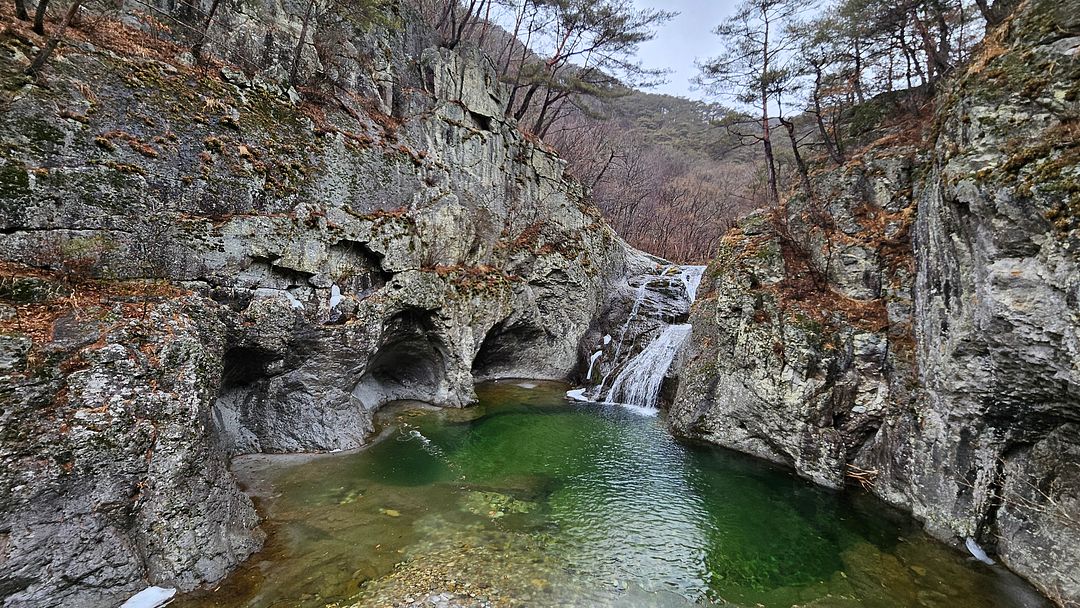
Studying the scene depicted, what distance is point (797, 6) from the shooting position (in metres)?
13.3

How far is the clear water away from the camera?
5.44 metres

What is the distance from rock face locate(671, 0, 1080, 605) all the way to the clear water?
77cm

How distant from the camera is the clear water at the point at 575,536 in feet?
17.8

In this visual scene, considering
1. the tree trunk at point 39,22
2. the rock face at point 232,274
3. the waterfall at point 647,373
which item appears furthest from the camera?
the waterfall at point 647,373

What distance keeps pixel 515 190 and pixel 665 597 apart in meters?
15.1

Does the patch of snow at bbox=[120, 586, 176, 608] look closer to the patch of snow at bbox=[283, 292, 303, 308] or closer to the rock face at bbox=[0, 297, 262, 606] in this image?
the rock face at bbox=[0, 297, 262, 606]

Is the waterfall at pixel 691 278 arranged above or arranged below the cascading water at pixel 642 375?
above

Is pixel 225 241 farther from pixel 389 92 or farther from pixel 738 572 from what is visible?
pixel 738 572

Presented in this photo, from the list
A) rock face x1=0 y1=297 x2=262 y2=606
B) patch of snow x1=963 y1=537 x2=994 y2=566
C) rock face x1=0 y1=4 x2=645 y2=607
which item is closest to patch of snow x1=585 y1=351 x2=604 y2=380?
rock face x1=0 y1=4 x2=645 y2=607

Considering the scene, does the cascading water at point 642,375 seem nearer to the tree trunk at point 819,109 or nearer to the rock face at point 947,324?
the rock face at point 947,324

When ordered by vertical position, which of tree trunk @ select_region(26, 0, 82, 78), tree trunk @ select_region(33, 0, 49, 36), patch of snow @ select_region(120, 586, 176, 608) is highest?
tree trunk @ select_region(33, 0, 49, 36)

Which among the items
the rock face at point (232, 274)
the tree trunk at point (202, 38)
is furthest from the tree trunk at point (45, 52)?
the tree trunk at point (202, 38)

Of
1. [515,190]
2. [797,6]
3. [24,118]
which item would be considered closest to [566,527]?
[24,118]

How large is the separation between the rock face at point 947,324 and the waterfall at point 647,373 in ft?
9.74
